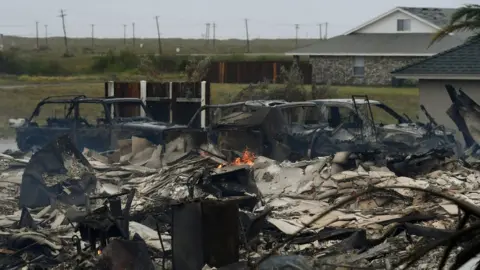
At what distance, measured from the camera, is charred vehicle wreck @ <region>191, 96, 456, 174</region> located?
19234mm

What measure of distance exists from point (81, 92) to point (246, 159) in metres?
25.0

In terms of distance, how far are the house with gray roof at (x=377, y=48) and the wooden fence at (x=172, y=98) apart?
25.7m

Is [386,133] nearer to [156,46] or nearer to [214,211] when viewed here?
[214,211]

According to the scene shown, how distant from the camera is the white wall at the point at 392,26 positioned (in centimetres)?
5572

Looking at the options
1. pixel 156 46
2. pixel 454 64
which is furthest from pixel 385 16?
pixel 156 46

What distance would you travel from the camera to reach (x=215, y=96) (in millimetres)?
41688

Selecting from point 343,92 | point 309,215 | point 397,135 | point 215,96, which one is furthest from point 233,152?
point 343,92

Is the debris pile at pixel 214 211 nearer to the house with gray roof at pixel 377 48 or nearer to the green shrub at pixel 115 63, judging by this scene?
the house with gray roof at pixel 377 48

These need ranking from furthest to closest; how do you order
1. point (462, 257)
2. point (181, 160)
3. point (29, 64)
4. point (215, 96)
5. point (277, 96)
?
point (29, 64) < point (215, 96) < point (277, 96) < point (181, 160) < point (462, 257)

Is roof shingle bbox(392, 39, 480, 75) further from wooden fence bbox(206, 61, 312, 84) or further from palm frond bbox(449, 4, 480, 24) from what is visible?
wooden fence bbox(206, 61, 312, 84)

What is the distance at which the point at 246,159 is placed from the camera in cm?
1853

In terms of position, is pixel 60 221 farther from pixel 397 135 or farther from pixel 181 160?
pixel 397 135

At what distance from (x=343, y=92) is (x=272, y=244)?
33.9 metres

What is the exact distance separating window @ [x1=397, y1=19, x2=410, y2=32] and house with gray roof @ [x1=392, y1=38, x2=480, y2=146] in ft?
101
